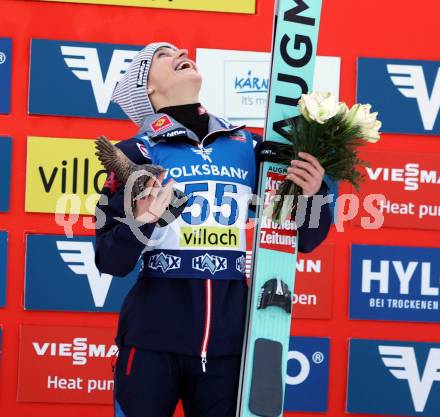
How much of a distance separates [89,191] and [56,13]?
0.76m

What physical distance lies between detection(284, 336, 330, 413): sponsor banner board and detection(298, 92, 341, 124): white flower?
61.7 inches

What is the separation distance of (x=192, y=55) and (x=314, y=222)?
4.74 ft

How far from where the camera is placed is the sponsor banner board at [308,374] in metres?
3.50

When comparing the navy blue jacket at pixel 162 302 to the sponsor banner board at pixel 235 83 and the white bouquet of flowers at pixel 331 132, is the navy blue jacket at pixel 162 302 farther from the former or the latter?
the sponsor banner board at pixel 235 83

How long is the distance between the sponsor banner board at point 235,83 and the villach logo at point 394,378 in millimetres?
1103

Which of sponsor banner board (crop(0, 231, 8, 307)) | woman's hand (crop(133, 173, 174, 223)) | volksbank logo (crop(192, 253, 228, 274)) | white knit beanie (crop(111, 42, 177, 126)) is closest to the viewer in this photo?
woman's hand (crop(133, 173, 174, 223))

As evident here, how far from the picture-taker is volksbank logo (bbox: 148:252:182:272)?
2.13 metres

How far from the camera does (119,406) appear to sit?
2107mm

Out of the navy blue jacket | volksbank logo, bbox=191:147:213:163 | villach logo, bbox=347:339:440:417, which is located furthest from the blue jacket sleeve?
villach logo, bbox=347:339:440:417

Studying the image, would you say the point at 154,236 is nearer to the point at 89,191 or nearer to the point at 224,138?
the point at 224,138

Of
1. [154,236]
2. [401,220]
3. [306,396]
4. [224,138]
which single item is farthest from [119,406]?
[401,220]

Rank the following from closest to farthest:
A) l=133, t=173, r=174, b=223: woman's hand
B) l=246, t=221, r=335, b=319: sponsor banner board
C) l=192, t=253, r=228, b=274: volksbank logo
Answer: l=133, t=173, r=174, b=223: woman's hand, l=192, t=253, r=228, b=274: volksbank logo, l=246, t=221, r=335, b=319: sponsor banner board

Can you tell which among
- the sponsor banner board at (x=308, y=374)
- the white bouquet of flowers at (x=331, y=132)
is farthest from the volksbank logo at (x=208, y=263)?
the sponsor banner board at (x=308, y=374)

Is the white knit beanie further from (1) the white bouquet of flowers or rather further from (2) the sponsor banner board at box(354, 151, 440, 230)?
(2) the sponsor banner board at box(354, 151, 440, 230)
